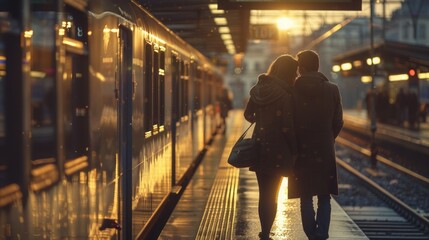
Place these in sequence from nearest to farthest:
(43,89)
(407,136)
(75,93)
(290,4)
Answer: (43,89) < (75,93) < (290,4) < (407,136)

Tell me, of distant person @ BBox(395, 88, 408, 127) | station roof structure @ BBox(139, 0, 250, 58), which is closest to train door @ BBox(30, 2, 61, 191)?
station roof structure @ BBox(139, 0, 250, 58)

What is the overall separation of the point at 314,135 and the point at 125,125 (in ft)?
5.14

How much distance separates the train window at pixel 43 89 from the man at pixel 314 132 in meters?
3.27

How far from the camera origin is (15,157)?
3.25m

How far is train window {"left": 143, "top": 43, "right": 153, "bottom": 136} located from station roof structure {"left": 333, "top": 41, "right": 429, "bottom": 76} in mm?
14557

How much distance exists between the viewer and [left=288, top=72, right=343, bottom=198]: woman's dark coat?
6.66 metres

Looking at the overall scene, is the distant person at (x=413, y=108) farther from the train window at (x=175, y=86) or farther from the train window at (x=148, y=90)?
the train window at (x=148, y=90)

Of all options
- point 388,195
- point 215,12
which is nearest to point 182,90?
point 215,12

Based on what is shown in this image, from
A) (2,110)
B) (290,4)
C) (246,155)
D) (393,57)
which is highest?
(290,4)

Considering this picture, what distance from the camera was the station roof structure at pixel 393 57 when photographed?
2355 cm

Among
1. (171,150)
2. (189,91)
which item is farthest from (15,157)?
(189,91)

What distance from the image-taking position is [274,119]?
21.8ft

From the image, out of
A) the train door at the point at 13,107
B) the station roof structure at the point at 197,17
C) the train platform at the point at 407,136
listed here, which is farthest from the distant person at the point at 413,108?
the train door at the point at 13,107

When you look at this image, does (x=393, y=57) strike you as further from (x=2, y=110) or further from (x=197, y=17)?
(x=2, y=110)
